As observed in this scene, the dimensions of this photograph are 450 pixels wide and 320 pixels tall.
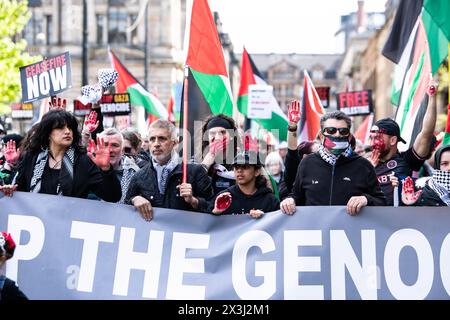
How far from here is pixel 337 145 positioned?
697 cm

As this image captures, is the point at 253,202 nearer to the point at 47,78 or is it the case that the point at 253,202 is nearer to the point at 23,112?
the point at 47,78

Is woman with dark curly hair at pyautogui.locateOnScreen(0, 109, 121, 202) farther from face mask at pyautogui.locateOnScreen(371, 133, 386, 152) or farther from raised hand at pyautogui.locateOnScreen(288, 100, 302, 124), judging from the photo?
face mask at pyautogui.locateOnScreen(371, 133, 386, 152)

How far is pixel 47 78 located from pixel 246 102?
5.85 meters

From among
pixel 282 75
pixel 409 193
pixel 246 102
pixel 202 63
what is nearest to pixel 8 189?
pixel 202 63

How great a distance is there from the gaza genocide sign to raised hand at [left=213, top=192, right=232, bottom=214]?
0.07 metres

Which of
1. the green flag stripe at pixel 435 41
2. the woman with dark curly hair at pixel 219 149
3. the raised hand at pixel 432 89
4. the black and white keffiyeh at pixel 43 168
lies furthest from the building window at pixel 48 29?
the black and white keffiyeh at pixel 43 168

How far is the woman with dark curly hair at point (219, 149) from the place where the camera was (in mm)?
7988

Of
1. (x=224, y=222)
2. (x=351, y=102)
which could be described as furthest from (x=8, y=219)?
(x=351, y=102)

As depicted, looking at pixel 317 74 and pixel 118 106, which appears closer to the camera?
pixel 118 106

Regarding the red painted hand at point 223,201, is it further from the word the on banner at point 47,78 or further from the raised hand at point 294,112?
the word the on banner at point 47,78

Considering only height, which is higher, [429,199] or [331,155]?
[331,155]

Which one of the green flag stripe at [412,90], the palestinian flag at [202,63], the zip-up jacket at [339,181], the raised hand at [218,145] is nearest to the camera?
the zip-up jacket at [339,181]

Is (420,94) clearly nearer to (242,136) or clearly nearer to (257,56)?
(242,136)

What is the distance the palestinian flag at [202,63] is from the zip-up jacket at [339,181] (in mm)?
1134
